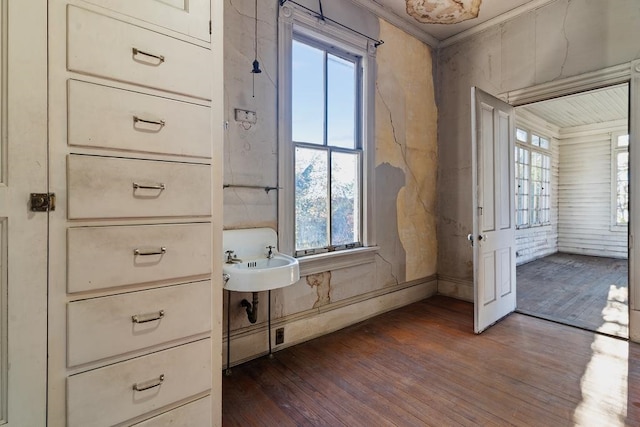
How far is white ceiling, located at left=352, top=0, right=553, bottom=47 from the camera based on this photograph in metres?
3.07

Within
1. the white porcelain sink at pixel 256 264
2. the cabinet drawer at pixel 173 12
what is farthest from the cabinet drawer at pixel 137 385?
the cabinet drawer at pixel 173 12

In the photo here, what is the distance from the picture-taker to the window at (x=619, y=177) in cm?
652

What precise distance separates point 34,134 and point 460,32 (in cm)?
414

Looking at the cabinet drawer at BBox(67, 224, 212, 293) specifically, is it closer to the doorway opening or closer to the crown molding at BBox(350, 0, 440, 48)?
the crown molding at BBox(350, 0, 440, 48)

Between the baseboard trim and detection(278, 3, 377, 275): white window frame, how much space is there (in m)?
0.39

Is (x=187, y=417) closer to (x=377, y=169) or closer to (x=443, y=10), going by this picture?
(x=377, y=169)

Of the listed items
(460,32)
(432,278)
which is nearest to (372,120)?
(460,32)

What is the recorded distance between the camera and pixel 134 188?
3.76 ft

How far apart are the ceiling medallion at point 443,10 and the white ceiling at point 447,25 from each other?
0.22ft

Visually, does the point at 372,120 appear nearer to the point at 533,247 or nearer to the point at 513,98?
the point at 513,98

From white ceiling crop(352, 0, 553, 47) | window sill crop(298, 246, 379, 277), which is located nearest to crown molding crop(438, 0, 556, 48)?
white ceiling crop(352, 0, 553, 47)

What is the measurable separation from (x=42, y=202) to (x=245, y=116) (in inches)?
56.9

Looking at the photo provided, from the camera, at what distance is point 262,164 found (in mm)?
2318

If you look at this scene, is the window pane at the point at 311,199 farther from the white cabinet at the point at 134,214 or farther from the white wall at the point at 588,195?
the white wall at the point at 588,195
